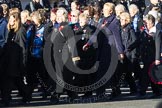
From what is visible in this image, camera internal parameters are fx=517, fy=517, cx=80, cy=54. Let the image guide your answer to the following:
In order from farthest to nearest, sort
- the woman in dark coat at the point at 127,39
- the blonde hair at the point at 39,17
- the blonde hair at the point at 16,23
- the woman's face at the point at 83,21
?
the woman in dark coat at the point at 127,39
the blonde hair at the point at 39,17
the woman's face at the point at 83,21
the blonde hair at the point at 16,23

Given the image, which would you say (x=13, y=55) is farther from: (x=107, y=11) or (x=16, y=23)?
(x=107, y=11)

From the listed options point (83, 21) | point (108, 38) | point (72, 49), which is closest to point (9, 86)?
point (72, 49)

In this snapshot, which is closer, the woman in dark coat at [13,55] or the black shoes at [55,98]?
the woman in dark coat at [13,55]

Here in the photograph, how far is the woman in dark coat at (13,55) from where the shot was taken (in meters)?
9.09

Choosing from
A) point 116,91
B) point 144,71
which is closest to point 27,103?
point 116,91

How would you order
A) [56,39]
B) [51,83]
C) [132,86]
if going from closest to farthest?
1. [56,39]
2. [51,83]
3. [132,86]

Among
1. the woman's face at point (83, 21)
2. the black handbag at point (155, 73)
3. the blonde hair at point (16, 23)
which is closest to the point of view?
the blonde hair at point (16, 23)

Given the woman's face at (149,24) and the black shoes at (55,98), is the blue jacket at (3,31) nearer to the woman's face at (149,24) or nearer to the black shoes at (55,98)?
the black shoes at (55,98)

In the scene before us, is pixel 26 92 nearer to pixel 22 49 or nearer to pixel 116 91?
pixel 22 49

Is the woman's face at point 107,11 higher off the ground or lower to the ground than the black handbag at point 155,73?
higher

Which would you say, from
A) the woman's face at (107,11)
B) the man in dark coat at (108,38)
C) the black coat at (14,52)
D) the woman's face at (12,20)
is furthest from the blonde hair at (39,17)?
the woman's face at (107,11)

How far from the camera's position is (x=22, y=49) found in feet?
30.1

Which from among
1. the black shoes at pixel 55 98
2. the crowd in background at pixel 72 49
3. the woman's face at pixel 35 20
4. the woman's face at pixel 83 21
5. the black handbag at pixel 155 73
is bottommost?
the black shoes at pixel 55 98

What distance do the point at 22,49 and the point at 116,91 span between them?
6.83ft
